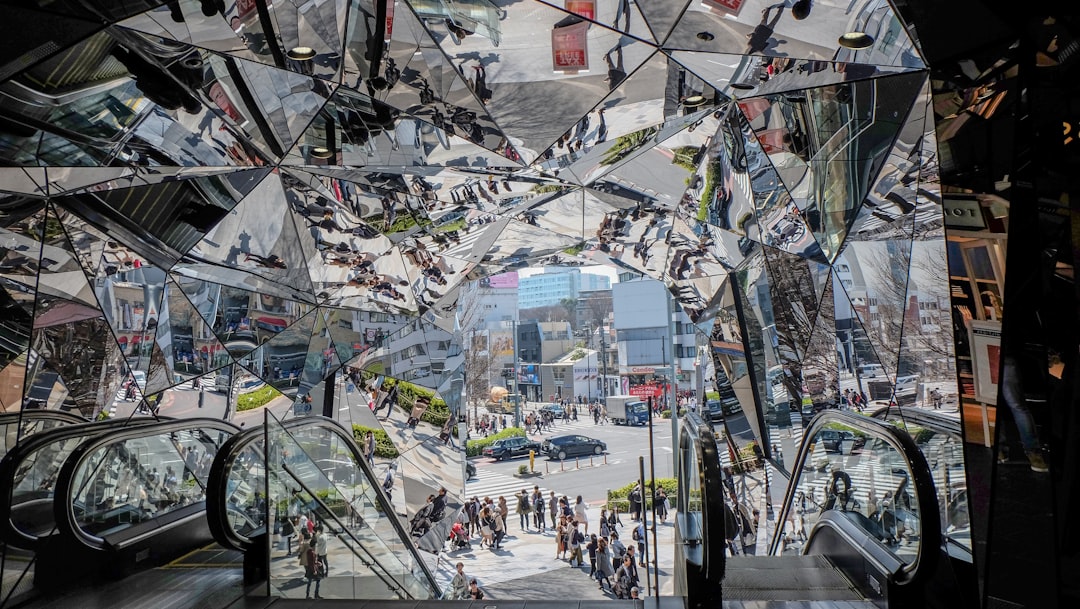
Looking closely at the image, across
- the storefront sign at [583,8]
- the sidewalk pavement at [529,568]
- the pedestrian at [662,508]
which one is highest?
the storefront sign at [583,8]

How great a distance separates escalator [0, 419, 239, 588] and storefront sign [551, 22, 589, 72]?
219 inches

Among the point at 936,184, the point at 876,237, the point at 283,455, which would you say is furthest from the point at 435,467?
the point at 936,184

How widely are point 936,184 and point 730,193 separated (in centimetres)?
337

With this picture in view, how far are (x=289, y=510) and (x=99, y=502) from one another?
218 centimetres

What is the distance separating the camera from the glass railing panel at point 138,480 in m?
6.31

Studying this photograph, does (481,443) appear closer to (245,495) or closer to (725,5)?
(245,495)

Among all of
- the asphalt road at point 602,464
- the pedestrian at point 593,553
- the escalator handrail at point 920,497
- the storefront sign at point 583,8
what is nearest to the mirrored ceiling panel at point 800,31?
the storefront sign at point 583,8

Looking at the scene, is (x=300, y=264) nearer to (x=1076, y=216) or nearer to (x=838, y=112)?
(x=838, y=112)

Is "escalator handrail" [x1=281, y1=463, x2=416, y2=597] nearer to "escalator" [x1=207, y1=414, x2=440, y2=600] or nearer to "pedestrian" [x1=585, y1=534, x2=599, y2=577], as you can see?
"escalator" [x1=207, y1=414, x2=440, y2=600]

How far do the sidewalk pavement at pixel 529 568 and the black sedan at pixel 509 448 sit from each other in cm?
705

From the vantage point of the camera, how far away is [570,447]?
2384cm

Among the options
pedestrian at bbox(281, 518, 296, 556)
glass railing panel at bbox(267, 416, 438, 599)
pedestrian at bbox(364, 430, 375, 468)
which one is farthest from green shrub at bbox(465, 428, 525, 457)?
pedestrian at bbox(281, 518, 296, 556)

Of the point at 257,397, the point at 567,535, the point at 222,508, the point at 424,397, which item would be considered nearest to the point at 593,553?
the point at 567,535

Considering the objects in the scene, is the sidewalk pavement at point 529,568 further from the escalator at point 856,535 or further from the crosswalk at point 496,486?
the escalator at point 856,535
